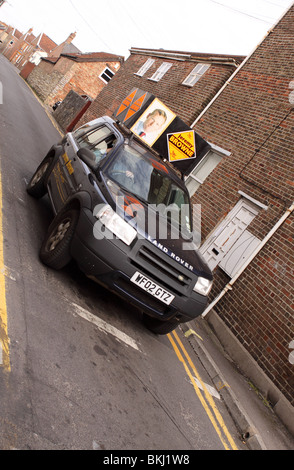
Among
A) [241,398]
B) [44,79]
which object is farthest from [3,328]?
[44,79]

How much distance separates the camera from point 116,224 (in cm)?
407

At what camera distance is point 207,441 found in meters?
3.91

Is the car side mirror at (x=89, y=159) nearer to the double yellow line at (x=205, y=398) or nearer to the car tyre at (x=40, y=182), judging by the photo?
the car tyre at (x=40, y=182)

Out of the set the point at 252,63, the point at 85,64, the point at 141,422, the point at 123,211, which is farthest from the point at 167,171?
the point at 85,64

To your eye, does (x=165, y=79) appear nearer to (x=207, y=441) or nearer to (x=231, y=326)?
(x=231, y=326)

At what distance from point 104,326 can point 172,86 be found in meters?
13.8

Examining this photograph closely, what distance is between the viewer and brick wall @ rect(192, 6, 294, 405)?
6.50 metres

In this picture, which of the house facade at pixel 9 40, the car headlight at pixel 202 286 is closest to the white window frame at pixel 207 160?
the car headlight at pixel 202 286

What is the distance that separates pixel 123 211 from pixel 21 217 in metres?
1.89

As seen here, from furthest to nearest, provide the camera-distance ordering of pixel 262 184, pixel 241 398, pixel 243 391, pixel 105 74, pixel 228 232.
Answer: pixel 105 74, pixel 228 232, pixel 262 184, pixel 243 391, pixel 241 398

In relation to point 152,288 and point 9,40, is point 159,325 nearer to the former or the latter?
point 152,288

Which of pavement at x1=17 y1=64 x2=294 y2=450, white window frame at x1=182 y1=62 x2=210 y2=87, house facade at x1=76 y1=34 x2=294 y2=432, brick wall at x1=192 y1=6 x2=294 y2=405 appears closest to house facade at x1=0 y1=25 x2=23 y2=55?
white window frame at x1=182 y1=62 x2=210 y2=87

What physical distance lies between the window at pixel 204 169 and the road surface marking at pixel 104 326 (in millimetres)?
6920

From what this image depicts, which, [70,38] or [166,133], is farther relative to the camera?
[70,38]
